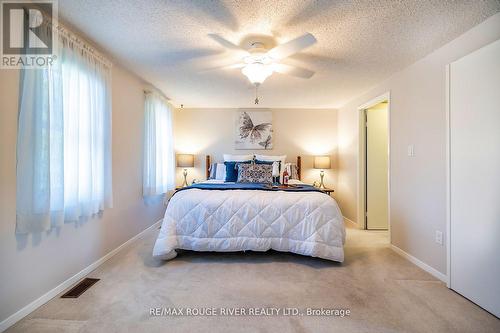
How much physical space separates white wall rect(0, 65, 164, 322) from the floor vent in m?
0.12

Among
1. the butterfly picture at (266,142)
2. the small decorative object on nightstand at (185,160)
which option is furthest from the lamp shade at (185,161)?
the butterfly picture at (266,142)

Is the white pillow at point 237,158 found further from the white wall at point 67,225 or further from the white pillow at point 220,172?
the white wall at point 67,225

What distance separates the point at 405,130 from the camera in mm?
2633

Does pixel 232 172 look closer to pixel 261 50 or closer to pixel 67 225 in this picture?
pixel 261 50

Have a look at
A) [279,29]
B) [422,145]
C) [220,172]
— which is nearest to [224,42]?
[279,29]

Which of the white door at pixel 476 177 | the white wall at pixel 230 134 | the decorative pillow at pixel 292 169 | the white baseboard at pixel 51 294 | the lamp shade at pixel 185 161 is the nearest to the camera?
the white baseboard at pixel 51 294

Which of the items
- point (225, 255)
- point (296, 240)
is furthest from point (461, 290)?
point (225, 255)

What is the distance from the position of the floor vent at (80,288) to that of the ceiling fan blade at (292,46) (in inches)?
106

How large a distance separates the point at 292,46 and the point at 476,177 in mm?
1853

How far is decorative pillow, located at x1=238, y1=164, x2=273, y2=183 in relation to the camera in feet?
11.8

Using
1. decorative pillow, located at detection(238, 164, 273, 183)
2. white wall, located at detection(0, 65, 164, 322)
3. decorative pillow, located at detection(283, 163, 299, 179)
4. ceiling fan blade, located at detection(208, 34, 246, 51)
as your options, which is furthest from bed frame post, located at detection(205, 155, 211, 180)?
ceiling fan blade, located at detection(208, 34, 246, 51)

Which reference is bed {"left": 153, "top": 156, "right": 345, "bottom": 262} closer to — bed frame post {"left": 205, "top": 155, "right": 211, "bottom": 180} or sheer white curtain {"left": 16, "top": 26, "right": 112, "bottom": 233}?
sheer white curtain {"left": 16, "top": 26, "right": 112, "bottom": 233}

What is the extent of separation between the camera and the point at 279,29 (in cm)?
190

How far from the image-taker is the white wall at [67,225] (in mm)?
1438
